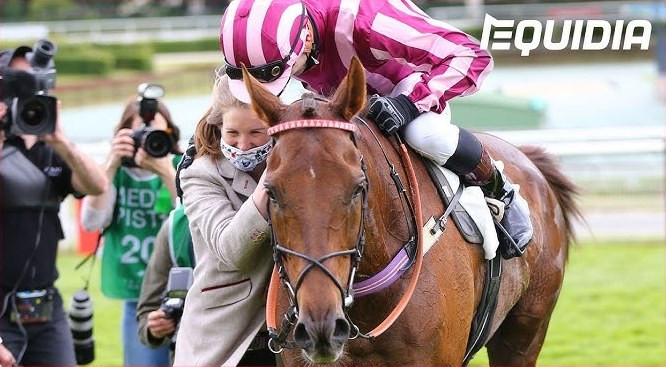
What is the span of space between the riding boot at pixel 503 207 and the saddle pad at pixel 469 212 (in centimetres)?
7

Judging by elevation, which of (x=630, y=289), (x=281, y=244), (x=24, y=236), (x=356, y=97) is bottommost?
(x=630, y=289)

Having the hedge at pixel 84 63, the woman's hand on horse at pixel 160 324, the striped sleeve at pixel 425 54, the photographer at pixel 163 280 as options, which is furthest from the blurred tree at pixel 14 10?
the striped sleeve at pixel 425 54

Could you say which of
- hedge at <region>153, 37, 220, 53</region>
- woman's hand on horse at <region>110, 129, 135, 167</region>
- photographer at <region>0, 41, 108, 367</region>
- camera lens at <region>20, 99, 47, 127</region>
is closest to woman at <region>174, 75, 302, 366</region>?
camera lens at <region>20, 99, 47, 127</region>

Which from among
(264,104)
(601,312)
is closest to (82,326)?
(264,104)

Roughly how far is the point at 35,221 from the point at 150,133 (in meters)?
0.62

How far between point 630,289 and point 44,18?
2421 centimetres

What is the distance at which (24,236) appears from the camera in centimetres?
455

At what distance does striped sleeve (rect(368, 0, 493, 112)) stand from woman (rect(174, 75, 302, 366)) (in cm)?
33

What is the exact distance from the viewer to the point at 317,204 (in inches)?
105

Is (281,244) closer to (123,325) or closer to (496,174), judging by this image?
(496,174)

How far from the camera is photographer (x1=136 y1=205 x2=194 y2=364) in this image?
13.3 feet

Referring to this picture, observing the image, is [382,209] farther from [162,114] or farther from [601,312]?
[601,312]

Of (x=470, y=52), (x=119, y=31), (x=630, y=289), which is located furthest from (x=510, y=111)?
(x=119, y=31)

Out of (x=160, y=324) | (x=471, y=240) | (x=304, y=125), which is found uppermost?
(x=304, y=125)
